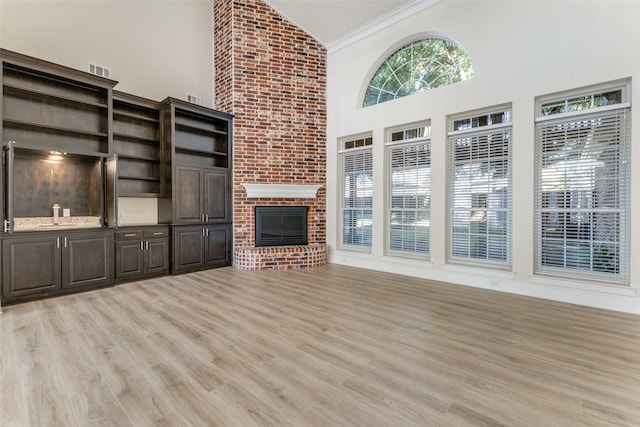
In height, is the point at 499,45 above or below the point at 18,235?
above

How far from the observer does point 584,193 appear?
3551 mm

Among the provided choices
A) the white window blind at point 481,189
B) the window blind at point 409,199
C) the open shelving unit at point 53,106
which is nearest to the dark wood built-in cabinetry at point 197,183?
the open shelving unit at point 53,106

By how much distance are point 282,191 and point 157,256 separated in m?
2.42

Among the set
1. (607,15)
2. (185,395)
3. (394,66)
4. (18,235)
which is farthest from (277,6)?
(185,395)

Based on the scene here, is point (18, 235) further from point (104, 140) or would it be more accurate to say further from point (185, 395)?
point (185, 395)

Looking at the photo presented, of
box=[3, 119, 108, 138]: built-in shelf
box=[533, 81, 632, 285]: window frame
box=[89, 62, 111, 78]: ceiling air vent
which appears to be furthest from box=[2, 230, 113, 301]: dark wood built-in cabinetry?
box=[533, 81, 632, 285]: window frame

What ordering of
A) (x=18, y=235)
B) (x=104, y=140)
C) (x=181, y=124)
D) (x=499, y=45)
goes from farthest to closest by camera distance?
(x=181, y=124) < (x=104, y=140) < (x=499, y=45) < (x=18, y=235)

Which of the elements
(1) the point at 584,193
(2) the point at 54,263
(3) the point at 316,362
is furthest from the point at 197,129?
(1) the point at 584,193

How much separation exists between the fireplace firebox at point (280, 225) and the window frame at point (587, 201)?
3842mm

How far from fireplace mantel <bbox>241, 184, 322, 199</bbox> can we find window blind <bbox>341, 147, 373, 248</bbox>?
66 centimetres

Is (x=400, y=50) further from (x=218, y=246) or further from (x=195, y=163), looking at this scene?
(x=218, y=246)

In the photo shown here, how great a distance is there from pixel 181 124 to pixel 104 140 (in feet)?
3.90

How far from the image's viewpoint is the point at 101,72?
477 centimetres

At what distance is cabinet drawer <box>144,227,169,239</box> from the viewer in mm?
4757
